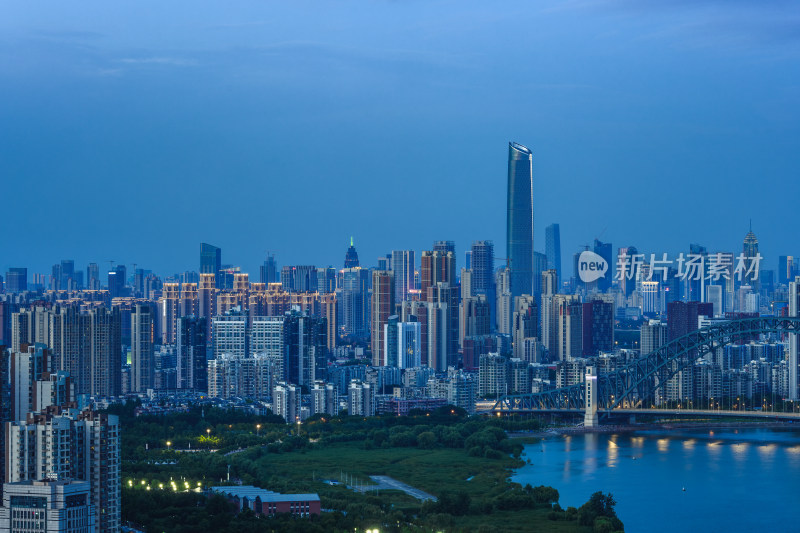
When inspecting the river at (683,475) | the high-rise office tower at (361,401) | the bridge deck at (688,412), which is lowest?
the river at (683,475)

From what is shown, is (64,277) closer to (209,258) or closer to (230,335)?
(209,258)

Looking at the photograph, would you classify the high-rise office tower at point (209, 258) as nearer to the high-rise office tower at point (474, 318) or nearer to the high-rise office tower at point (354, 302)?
the high-rise office tower at point (354, 302)

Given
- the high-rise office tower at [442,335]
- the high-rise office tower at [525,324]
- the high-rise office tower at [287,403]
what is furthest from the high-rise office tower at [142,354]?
the high-rise office tower at [525,324]

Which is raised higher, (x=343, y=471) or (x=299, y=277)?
(x=299, y=277)

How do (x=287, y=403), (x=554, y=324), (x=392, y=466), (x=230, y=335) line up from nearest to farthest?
(x=392, y=466), (x=287, y=403), (x=230, y=335), (x=554, y=324)

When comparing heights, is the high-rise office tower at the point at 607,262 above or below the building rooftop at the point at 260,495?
above

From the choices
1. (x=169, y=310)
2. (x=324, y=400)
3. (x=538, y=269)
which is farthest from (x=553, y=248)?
(x=324, y=400)

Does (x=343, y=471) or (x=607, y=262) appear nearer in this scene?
(x=343, y=471)
